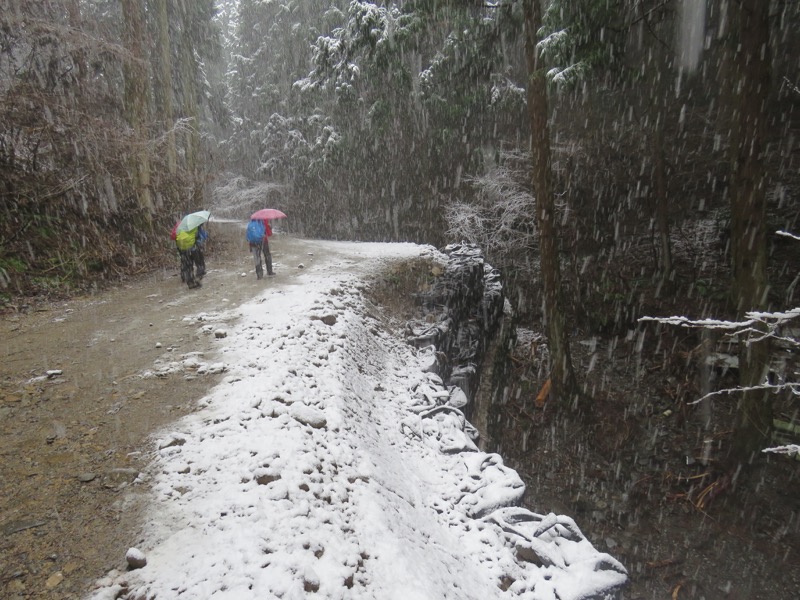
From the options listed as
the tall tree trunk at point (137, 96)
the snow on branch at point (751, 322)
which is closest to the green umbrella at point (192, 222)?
the tall tree trunk at point (137, 96)

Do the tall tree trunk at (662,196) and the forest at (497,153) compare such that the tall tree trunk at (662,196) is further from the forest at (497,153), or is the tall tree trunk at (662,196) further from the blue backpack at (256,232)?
the blue backpack at (256,232)

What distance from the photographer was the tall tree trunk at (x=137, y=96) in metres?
10.5

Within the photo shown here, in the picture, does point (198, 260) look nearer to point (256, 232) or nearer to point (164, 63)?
point (256, 232)

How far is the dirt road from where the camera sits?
2658mm

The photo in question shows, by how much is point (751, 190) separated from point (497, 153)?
1017cm

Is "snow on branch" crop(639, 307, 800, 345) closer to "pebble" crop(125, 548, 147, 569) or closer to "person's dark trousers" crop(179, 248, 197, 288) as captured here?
"pebble" crop(125, 548, 147, 569)

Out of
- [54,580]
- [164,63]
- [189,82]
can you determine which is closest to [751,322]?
[54,580]

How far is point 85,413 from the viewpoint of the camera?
4.12 meters

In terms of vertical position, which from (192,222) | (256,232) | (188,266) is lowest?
(188,266)

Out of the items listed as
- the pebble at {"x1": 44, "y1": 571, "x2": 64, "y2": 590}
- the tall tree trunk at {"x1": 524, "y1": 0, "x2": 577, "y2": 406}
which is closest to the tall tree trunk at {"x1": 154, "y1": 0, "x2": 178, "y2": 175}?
the tall tree trunk at {"x1": 524, "y1": 0, "x2": 577, "y2": 406}

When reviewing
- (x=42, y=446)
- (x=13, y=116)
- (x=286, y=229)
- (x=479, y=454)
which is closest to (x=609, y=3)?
(x=479, y=454)

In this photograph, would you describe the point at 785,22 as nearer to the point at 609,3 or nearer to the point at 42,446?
the point at 609,3

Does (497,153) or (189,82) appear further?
(189,82)

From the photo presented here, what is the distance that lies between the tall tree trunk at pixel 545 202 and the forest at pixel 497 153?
40 millimetres
